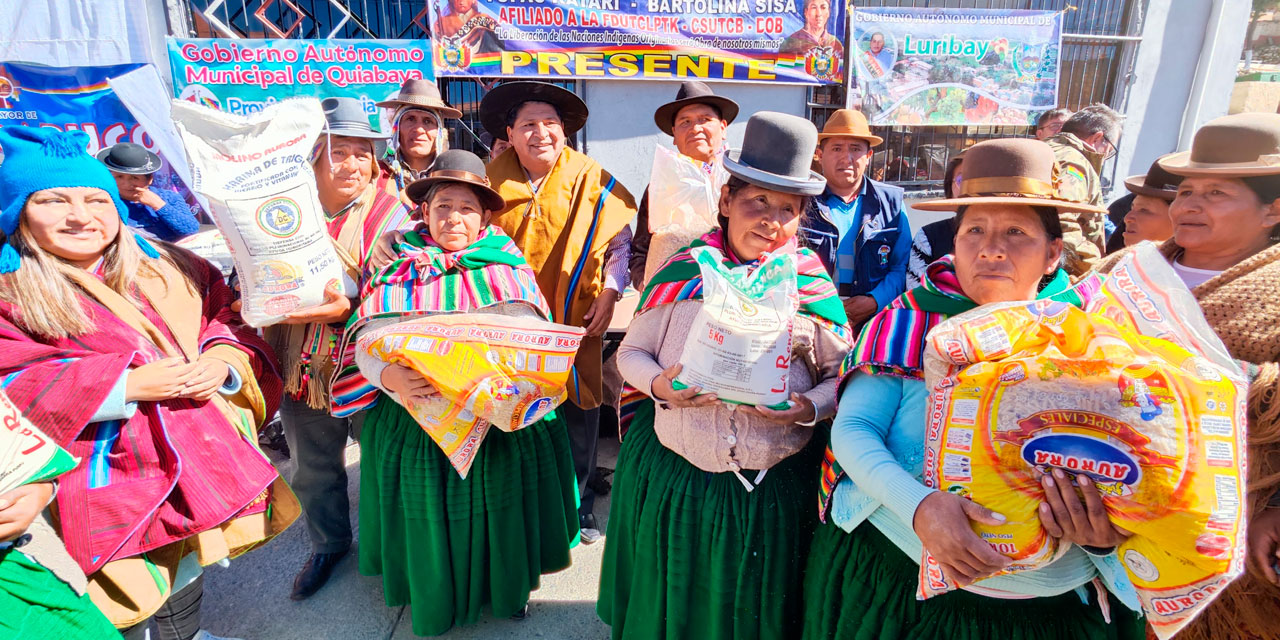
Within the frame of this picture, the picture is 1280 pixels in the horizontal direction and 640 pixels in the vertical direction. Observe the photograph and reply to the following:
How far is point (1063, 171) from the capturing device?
3150mm

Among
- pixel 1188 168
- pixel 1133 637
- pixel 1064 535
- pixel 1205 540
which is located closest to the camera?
pixel 1205 540

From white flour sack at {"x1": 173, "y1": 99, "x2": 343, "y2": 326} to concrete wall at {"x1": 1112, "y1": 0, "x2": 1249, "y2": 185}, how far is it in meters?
9.66

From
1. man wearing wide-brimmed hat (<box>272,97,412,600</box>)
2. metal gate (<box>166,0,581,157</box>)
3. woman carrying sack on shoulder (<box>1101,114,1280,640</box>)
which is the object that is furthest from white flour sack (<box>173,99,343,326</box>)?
metal gate (<box>166,0,581,157</box>)

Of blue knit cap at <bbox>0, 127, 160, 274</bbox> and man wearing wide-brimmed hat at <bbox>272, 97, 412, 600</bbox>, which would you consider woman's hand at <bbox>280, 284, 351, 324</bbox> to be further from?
blue knit cap at <bbox>0, 127, 160, 274</bbox>

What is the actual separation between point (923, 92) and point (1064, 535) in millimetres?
7250

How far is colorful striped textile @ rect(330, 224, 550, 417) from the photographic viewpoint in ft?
7.07

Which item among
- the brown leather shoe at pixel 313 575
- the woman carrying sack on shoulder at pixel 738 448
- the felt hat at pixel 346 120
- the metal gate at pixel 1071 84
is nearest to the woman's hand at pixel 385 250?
the felt hat at pixel 346 120

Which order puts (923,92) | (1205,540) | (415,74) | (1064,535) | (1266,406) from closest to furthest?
(1205,540)
(1064,535)
(1266,406)
(415,74)
(923,92)

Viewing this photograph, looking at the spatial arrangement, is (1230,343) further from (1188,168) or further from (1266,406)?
(1188,168)

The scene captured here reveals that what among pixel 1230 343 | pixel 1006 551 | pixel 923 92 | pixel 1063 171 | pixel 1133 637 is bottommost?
pixel 1133 637

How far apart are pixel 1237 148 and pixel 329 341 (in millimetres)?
3035

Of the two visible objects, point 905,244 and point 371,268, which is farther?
point 905,244

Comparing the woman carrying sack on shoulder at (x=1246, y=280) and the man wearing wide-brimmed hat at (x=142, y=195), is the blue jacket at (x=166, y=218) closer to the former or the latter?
the man wearing wide-brimmed hat at (x=142, y=195)

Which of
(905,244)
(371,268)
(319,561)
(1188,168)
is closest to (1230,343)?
(1188,168)
